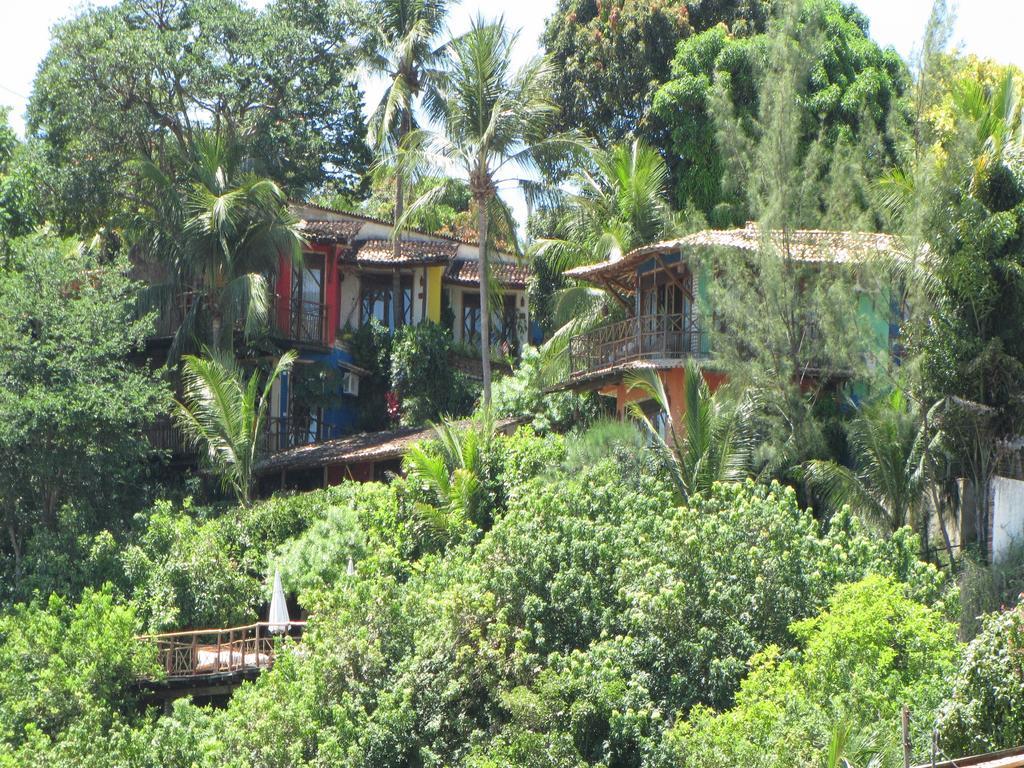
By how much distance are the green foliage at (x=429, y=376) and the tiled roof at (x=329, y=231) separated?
8.64 ft

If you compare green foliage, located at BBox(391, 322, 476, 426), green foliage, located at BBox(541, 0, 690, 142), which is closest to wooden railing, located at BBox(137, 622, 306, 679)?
green foliage, located at BBox(391, 322, 476, 426)

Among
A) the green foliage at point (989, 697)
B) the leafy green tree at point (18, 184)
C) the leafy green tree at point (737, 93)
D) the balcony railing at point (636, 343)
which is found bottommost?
the green foliage at point (989, 697)

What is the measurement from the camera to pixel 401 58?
3712cm

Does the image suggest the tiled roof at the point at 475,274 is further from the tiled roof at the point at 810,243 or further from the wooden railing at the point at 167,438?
the tiled roof at the point at 810,243

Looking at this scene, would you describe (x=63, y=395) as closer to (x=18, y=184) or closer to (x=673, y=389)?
(x=18, y=184)

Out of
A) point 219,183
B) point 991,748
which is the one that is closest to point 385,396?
point 219,183

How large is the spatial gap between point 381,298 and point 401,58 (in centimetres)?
603

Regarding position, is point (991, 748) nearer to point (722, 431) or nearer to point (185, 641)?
point (722, 431)

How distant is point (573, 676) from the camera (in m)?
18.5

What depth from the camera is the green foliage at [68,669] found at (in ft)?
74.0

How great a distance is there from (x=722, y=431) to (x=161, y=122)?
1804 cm

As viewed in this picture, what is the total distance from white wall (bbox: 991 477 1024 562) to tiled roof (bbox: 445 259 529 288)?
1839 cm

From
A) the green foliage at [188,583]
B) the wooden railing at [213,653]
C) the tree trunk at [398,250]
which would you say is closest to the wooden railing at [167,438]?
the green foliage at [188,583]

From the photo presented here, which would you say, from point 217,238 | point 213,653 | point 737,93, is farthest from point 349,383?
point 213,653
